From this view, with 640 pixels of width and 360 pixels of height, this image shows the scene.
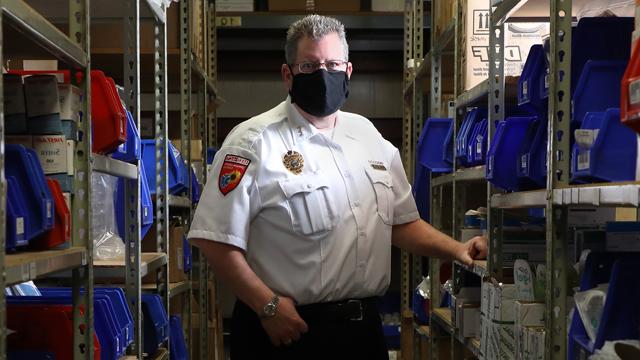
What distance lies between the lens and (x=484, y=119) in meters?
2.78

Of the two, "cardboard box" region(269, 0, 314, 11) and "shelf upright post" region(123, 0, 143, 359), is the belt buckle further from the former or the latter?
"cardboard box" region(269, 0, 314, 11)

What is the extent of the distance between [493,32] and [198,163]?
244 centimetres

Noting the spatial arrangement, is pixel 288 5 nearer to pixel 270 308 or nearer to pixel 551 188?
pixel 270 308

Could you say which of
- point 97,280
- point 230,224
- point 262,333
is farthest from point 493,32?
point 97,280

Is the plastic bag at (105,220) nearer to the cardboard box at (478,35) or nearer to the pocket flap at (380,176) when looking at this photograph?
the pocket flap at (380,176)

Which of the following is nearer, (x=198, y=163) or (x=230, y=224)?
(x=230, y=224)

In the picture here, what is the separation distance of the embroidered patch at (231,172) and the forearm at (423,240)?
0.71 m

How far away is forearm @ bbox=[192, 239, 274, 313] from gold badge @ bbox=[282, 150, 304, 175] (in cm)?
33

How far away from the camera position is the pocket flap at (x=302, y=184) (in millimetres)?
→ 2520

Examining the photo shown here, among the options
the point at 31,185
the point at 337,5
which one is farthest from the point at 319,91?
the point at 337,5

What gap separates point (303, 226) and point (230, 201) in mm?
259

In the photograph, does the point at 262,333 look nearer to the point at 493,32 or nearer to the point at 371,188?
the point at 371,188

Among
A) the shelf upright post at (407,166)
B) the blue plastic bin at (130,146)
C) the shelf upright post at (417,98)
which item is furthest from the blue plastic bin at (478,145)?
the shelf upright post at (407,166)

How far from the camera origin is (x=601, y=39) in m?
1.73
